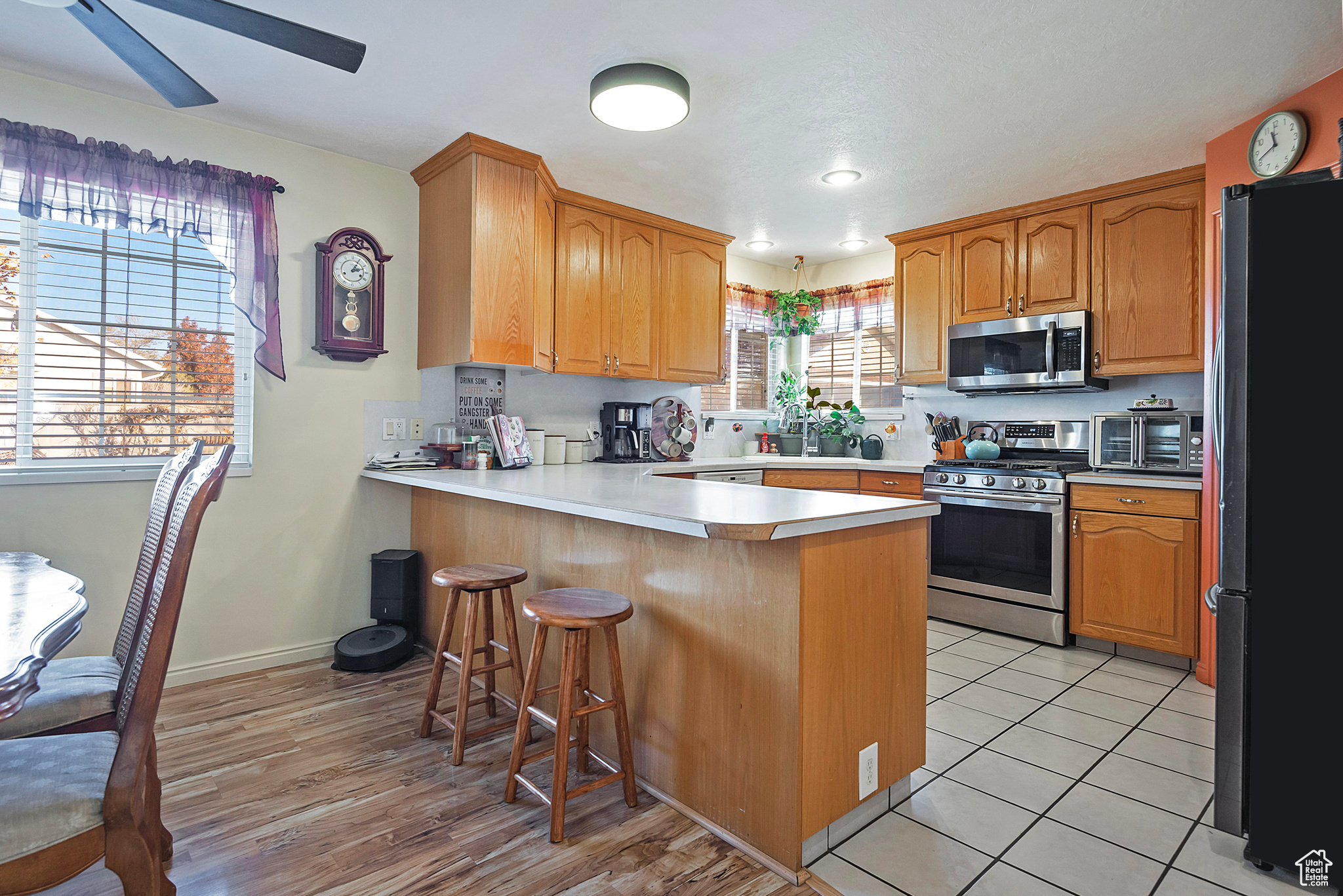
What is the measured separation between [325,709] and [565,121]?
2500mm

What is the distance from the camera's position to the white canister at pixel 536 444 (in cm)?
362

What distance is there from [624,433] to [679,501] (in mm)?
2198

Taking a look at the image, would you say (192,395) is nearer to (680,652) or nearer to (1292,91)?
(680,652)

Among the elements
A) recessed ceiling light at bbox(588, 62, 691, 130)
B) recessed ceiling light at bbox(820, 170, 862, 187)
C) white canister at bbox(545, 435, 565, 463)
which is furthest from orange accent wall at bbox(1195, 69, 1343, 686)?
white canister at bbox(545, 435, 565, 463)

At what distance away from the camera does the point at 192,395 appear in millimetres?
2836

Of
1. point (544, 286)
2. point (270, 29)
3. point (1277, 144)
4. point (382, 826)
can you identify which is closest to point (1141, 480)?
point (1277, 144)

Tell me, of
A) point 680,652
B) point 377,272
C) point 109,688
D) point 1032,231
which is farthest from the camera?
point 1032,231

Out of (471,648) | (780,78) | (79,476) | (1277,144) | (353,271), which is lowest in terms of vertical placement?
(471,648)

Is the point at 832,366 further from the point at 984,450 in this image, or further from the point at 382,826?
the point at 382,826

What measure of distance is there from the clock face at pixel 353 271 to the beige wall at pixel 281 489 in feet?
0.43

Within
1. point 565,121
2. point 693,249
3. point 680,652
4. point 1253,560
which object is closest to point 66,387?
point 565,121

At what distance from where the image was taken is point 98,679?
5.05 feet

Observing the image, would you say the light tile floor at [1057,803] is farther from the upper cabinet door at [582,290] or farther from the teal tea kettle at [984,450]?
the upper cabinet door at [582,290]

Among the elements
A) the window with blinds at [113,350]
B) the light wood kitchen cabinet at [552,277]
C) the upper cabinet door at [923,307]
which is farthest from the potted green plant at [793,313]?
the window with blinds at [113,350]
